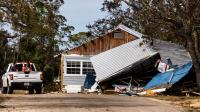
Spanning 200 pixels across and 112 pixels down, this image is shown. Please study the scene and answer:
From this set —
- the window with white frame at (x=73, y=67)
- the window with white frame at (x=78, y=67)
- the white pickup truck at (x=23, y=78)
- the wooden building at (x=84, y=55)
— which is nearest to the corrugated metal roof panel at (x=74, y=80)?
the wooden building at (x=84, y=55)

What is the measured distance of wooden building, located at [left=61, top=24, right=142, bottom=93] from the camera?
45219mm

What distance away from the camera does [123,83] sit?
128 feet

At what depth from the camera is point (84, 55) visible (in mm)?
45406

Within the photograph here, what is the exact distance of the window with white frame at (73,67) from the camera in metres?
45.5

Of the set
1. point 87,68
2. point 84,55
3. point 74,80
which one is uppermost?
point 84,55

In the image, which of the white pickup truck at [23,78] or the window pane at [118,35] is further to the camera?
the window pane at [118,35]

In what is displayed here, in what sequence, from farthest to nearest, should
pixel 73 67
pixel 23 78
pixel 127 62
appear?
pixel 73 67 < pixel 127 62 < pixel 23 78

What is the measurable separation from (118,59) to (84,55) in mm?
7022

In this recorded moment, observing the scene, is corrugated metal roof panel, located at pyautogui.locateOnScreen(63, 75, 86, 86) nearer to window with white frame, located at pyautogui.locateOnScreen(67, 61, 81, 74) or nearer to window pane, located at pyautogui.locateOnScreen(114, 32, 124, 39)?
window with white frame, located at pyautogui.locateOnScreen(67, 61, 81, 74)

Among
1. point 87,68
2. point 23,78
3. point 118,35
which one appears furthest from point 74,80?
point 23,78

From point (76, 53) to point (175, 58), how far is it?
9.31 m

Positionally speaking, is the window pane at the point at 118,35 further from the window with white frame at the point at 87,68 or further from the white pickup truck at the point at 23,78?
the white pickup truck at the point at 23,78

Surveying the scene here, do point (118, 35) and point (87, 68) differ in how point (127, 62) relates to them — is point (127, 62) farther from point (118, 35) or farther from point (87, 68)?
point (87, 68)

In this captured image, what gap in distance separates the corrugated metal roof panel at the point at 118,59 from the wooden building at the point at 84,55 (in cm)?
478
